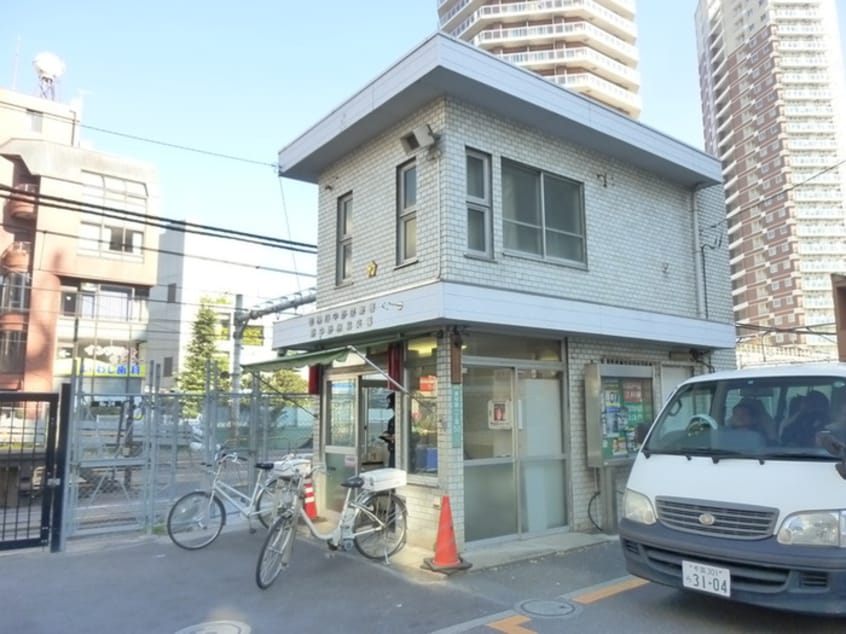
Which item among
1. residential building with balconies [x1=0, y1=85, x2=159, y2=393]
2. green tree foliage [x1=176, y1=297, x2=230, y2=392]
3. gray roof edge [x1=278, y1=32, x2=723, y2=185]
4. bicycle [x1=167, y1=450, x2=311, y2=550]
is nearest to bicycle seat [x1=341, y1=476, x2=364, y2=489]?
bicycle [x1=167, y1=450, x2=311, y2=550]

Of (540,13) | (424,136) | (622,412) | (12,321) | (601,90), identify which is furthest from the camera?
(540,13)

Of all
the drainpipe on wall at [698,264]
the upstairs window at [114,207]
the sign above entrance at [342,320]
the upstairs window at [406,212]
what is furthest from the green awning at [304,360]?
the upstairs window at [114,207]

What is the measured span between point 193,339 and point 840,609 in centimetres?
3902

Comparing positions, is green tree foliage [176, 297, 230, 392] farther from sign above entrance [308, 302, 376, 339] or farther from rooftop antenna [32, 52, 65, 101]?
sign above entrance [308, 302, 376, 339]

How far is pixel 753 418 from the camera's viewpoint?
520 centimetres

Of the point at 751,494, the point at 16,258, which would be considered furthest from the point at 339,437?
the point at 16,258

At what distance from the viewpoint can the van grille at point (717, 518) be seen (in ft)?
14.0

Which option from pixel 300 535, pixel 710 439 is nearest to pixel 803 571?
pixel 710 439

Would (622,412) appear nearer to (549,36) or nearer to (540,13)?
(549,36)

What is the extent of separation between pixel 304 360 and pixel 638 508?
14.0 feet

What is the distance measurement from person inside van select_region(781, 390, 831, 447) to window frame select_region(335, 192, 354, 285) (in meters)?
6.06

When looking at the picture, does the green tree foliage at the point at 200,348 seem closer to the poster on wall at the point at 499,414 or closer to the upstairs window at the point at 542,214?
the upstairs window at the point at 542,214

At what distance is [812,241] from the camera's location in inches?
3337

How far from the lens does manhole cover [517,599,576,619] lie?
16.8 ft
